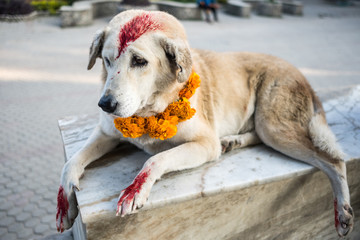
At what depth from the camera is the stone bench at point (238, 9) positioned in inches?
575

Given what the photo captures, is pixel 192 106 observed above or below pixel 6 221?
above

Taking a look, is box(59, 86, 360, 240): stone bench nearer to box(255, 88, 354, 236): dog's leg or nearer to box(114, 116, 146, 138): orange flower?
box(255, 88, 354, 236): dog's leg

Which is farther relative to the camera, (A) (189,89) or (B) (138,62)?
(A) (189,89)

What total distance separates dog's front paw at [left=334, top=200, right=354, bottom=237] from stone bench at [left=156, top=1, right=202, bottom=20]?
12.4 metres

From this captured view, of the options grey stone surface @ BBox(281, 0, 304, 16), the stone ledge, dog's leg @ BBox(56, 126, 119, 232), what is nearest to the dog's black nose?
dog's leg @ BBox(56, 126, 119, 232)

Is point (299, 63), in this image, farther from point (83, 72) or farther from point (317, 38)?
point (83, 72)

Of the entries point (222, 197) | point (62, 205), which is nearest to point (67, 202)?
point (62, 205)

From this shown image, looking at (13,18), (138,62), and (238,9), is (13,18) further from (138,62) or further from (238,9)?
(138,62)

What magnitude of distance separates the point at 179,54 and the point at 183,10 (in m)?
12.3

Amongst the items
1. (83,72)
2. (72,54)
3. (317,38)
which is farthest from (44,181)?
(317,38)

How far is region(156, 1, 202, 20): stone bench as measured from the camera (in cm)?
1353

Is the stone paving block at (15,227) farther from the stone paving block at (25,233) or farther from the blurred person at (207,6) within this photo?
the blurred person at (207,6)

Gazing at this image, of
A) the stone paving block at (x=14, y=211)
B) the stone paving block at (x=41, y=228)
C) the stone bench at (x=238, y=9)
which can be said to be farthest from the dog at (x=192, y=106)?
the stone bench at (x=238, y=9)

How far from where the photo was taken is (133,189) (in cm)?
196
